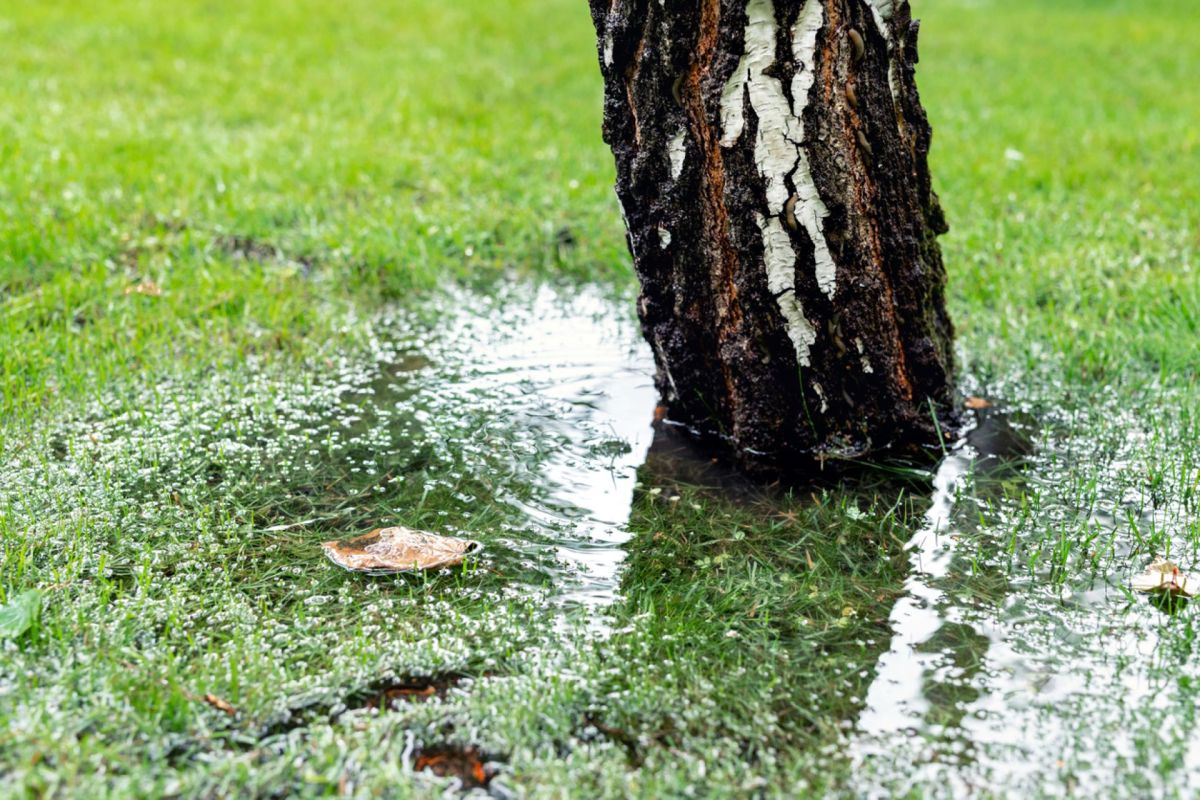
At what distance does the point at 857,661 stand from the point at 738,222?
114cm

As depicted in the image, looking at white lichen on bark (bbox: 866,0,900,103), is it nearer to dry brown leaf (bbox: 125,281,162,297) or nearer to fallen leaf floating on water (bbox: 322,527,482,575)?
fallen leaf floating on water (bbox: 322,527,482,575)

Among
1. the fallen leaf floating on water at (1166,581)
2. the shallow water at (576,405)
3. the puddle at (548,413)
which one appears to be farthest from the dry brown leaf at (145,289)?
the fallen leaf floating on water at (1166,581)

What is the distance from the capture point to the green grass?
1.82 metres

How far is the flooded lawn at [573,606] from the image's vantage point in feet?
5.85

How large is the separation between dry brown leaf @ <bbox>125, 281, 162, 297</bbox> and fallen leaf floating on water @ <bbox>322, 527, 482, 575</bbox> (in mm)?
2076

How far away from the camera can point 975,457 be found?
2.92 meters

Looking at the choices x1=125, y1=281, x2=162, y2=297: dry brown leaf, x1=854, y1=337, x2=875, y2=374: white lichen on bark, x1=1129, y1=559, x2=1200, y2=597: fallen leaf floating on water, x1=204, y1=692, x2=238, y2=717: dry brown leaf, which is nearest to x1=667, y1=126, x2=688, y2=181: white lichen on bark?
x1=854, y1=337, x2=875, y2=374: white lichen on bark

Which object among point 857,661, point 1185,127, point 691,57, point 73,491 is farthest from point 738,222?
point 1185,127

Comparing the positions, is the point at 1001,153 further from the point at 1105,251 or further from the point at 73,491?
the point at 73,491

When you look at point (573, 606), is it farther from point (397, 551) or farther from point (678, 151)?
point (678, 151)

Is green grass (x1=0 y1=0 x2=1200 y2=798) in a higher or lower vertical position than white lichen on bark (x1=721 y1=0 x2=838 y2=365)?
lower

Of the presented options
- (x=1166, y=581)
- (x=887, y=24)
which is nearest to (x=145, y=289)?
(x=887, y=24)

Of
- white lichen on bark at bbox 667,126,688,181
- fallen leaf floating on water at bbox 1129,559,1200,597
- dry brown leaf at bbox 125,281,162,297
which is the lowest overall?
fallen leaf floating on water at bbox 1129,559,1200,597

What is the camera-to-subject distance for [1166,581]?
7.35 feet
